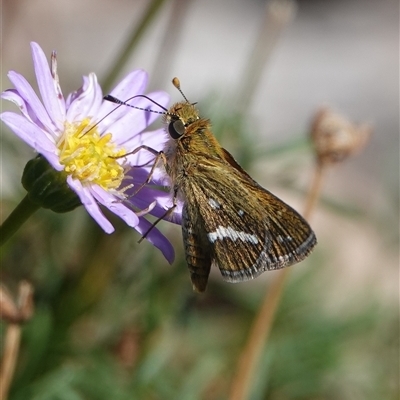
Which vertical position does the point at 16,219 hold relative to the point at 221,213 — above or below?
above

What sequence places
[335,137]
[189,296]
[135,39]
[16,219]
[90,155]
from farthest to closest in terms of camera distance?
[189,296]
[135,39]
[335,137]
[90,155]
[16,219]

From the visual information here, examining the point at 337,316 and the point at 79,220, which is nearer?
the point at 79,220

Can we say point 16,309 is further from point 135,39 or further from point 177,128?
point 135,39

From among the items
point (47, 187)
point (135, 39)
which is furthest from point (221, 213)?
point (135, 39)

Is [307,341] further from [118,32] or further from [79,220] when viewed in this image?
[118,32]

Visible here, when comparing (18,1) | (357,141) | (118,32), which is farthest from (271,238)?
(118,32)

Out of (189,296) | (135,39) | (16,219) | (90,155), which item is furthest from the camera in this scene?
(189,296)

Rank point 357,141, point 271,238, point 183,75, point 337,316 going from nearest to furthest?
point 271,238, point 357,141, point 337,316, point 183,75

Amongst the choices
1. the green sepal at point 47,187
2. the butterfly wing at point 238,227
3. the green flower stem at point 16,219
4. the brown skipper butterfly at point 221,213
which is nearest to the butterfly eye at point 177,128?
the brown skipper butterfly at point 221,213
